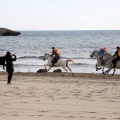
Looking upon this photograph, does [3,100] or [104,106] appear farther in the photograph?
[3,100]

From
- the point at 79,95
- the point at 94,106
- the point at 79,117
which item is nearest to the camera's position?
the point at 79,117

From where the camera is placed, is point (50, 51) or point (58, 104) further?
point (50, 51)

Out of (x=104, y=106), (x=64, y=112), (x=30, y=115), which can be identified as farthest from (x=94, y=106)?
(x=30, y=115)

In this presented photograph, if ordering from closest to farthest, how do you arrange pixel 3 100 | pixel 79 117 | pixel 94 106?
1. pixel 79 117
2. pixel 94 106
3. pixel 3 100

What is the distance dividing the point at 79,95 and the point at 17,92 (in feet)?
7.70

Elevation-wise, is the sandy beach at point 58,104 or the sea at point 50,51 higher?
the sandy beach at point 58,104

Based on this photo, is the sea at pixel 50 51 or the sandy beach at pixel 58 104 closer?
the sandy beach at pixel 58 104

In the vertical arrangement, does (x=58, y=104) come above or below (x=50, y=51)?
above

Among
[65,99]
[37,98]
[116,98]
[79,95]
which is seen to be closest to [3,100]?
[37,98]

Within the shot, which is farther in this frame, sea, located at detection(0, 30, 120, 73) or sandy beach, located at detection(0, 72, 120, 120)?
sea, located at detection(0, 30, 120, 73)

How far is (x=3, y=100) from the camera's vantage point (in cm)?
1221

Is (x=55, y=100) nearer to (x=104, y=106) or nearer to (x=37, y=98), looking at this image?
(x=37, y=98)

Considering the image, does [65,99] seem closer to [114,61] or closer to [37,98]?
[37,98]

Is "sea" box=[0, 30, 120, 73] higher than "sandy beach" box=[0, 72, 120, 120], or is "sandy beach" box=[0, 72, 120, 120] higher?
"sandy beach" box=[0, 72, 120, 120]
